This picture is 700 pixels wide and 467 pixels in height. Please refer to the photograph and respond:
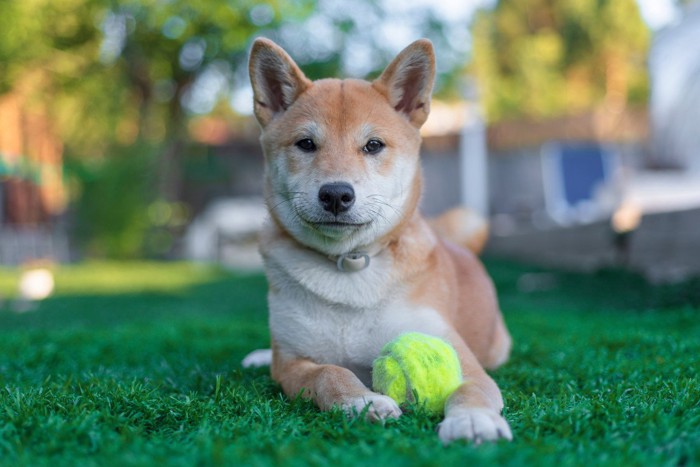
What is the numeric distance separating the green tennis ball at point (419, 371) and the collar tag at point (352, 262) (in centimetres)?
46

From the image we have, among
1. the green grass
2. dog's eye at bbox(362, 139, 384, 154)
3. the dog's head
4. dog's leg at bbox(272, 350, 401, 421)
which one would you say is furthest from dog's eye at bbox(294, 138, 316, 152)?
the green grass

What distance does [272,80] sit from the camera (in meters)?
3.48

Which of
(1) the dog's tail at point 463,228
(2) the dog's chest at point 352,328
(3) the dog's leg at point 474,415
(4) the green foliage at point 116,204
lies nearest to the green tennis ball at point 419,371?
(3) the dog's leg at point 474,415

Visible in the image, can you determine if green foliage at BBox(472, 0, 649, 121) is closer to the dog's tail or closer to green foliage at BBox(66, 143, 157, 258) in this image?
green foliage at BBox(66, 143, 157, 258)

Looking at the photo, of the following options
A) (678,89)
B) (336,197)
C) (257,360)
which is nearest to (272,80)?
(336,197)

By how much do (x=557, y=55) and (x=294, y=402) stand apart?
24.4 metres

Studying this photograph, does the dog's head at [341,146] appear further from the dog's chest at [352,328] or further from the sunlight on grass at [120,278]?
the sunlight on grass at [120,278]

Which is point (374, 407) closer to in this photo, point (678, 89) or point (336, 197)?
point (336, 197)

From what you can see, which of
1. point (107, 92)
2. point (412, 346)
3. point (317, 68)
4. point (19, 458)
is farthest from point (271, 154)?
point (107, 92)

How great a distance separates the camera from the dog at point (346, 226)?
293cm

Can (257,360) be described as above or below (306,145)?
below

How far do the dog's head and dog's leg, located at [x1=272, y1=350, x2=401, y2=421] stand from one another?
53 centimetres

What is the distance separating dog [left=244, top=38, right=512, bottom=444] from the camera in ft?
9.60

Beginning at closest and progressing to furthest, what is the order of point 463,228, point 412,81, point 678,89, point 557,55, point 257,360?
point 412,81 < point 257,360 < point 463,228 < point 678,89 < point 557,55
